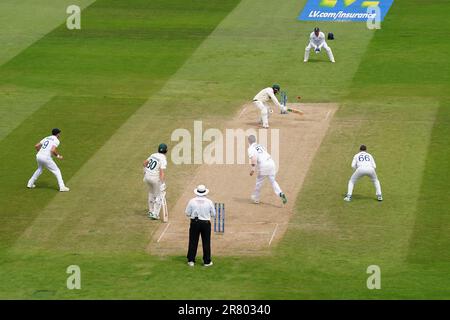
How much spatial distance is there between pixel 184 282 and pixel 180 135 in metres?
13.0

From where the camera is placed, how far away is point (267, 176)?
3388cm

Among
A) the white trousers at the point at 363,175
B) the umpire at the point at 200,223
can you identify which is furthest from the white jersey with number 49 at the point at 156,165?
the white trousers at the point at 363,175

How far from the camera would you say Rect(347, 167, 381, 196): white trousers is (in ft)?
110

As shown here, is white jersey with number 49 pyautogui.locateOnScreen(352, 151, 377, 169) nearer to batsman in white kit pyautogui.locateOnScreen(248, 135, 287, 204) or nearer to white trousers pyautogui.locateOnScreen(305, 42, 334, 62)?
batsman in white kit pyautogui.locateOnScreen(248, 135, 287, 204)

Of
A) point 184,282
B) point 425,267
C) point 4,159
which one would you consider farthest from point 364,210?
point 4,159

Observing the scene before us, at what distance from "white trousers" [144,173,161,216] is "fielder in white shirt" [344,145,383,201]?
18.3 ft

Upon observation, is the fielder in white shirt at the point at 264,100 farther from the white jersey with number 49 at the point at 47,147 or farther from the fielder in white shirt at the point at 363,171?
the white jersey with number 49 at the point at 47,147

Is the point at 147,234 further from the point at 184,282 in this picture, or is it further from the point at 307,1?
the point at 307,1

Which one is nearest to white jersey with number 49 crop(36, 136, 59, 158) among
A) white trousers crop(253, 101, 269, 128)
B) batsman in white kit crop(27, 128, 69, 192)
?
batsman in white kit crop(27, 128, 69, 192)

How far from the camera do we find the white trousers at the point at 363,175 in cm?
3359

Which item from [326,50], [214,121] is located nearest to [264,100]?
[214,121]

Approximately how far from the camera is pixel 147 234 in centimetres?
3173

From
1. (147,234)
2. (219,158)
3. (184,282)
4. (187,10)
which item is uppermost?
(187,10)

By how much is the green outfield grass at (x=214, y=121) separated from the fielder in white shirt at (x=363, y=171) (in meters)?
0.47
